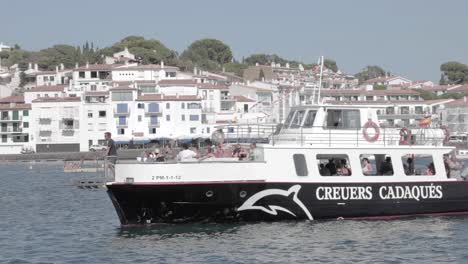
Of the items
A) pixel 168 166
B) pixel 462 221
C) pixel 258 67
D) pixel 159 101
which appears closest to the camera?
pixel 168 166

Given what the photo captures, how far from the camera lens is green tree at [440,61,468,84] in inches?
6673

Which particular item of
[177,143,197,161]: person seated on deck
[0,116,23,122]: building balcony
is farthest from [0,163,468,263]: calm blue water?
[0,116,23,122]: building balcony

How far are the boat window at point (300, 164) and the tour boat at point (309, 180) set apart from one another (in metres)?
0.03

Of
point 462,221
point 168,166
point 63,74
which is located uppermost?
point 63,74

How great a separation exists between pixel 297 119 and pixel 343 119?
1.31m

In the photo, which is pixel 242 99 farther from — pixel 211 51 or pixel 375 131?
pixel 375 131

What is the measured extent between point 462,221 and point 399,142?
9.21 ft

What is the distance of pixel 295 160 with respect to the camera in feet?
79.6

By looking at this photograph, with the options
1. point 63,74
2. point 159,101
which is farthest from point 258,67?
point 159,101

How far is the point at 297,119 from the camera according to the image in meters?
26.1

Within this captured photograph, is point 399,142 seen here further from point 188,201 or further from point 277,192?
point 188,201

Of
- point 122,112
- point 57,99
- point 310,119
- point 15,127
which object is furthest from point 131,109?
point 310,119

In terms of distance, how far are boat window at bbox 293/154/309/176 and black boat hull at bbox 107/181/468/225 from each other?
1.11 ft

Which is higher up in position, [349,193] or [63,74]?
[63,74]
